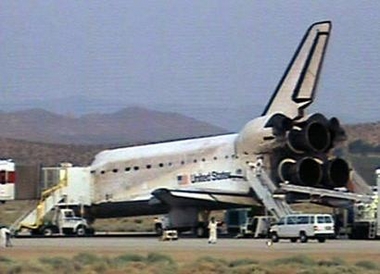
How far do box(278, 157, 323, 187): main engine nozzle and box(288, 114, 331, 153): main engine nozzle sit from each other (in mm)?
739

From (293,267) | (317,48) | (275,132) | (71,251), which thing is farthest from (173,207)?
(293,267)

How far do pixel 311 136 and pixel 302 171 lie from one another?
7.09 ft

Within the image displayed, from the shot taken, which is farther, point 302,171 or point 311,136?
point 311,136

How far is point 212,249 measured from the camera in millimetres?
63250

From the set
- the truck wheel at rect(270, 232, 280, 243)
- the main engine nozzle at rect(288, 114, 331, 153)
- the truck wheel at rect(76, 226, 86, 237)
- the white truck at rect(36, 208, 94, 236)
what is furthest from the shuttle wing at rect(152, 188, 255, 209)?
the truck wheel at rect(270, 232, 280, 243)

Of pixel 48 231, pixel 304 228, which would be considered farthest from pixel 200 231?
pixel 304 228

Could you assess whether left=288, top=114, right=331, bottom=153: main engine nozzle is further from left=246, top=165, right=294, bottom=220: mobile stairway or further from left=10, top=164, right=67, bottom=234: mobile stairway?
left=10, top=164, right=67, bottom=234: mobile stairway

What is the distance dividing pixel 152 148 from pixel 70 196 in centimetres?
609

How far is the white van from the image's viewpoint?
7138 cm

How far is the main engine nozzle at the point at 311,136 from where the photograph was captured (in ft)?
271

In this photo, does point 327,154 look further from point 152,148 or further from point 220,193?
point 152,148

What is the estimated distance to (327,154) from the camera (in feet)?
274

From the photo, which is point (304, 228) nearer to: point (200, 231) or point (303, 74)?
point (200, 231)

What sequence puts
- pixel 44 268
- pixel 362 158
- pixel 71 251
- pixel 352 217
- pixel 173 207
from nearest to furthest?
pixel 44 268 < pixel 71 251 < pixel 352 217 < pixel 173 207 < pixel 362 158
